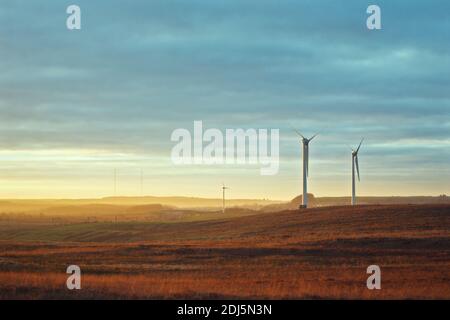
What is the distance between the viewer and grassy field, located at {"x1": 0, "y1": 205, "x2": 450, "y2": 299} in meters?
32.8

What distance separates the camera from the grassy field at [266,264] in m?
32.8

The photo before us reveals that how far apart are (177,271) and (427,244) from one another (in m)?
Answer: 27.8

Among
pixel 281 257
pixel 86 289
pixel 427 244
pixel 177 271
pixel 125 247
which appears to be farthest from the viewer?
pixel 125 247

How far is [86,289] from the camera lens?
31781mm

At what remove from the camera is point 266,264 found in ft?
173
